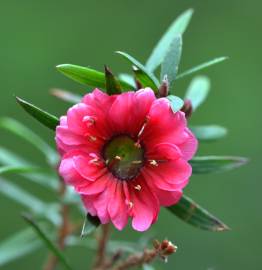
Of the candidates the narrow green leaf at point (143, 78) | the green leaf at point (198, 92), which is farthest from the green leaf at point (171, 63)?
the green leaf at point (198, 92)

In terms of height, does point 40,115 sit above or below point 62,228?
above

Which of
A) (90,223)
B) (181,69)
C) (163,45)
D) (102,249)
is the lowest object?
(181,69)

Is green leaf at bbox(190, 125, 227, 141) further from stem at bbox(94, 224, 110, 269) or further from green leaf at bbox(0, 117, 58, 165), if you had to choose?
green leaf at bbox(0, 117, 58, 165)

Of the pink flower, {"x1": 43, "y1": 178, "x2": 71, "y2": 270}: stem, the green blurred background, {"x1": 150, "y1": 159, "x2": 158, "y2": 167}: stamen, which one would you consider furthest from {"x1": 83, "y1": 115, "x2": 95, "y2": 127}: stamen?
the green blurred background

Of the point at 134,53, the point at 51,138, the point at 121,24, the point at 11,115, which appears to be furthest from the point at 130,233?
the point at 121,24

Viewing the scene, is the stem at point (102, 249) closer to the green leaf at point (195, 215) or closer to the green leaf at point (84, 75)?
the green leaf at point (195, 215)

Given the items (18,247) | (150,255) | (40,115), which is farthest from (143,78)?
(18,247)

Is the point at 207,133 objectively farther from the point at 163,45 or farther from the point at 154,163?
the point at 154,163
